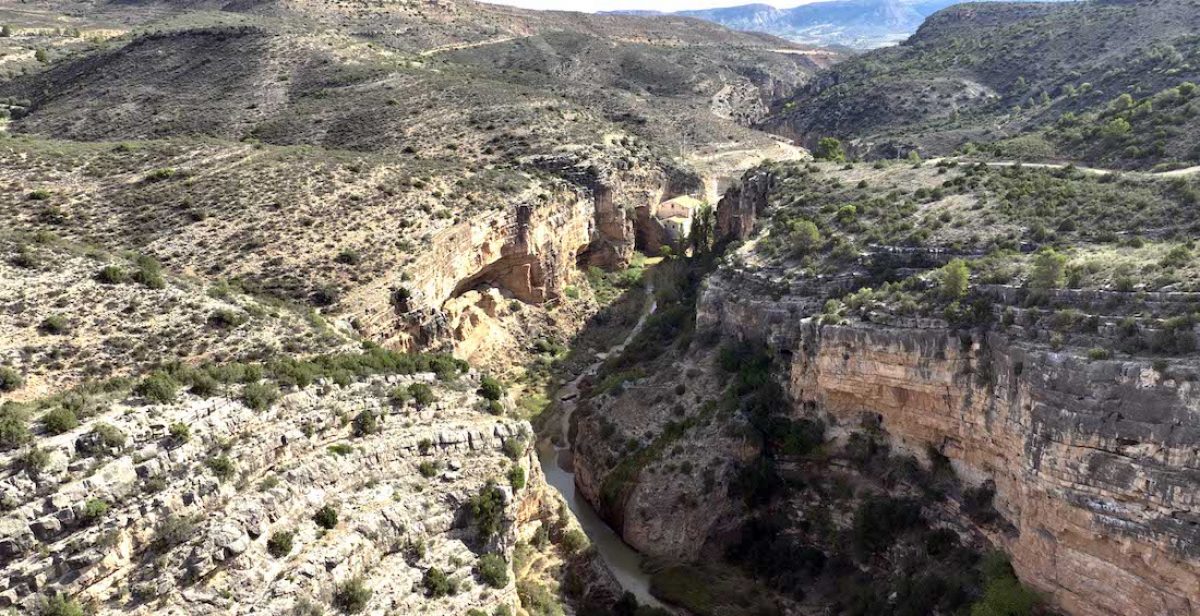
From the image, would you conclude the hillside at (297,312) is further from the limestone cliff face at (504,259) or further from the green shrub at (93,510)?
the limestone cliff face at (504,259)

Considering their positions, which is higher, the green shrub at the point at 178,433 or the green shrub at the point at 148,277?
the green shrub at the point at 148,277

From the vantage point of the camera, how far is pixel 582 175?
59.7 m

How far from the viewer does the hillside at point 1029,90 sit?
44.5 m

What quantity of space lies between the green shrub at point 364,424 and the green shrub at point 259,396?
8.73 ft


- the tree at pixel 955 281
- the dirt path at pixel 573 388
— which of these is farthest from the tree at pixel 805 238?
the dirt path at pixel 573 388

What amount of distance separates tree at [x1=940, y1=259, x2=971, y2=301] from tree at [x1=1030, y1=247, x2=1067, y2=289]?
2186mm

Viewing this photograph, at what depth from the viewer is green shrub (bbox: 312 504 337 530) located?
2227cm

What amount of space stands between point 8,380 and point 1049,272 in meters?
33.5

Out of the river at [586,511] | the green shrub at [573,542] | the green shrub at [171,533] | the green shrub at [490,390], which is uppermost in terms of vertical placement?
the green shrub at [171,533]

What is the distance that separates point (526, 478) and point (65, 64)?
68.9m

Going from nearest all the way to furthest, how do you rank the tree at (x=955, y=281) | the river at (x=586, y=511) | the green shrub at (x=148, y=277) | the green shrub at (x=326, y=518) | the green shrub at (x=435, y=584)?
the green shrub at (x=326, y=518), the green shrub at (x=435, y=584), the tree at (x=955, y=281), the green shrub at (x=148, y=277), the river at (x=586, y=511)

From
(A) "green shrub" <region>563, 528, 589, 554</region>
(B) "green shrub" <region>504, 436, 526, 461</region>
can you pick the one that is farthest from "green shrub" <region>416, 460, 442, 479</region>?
(A) "green shrub" <region>563, 528, 589, 554</region>

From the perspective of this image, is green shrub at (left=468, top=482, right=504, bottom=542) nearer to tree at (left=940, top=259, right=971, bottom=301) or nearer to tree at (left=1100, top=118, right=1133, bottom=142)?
tree at (left=940, top=259, right=971, bottom=301)

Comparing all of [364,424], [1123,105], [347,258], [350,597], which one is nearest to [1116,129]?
[1123,105]
